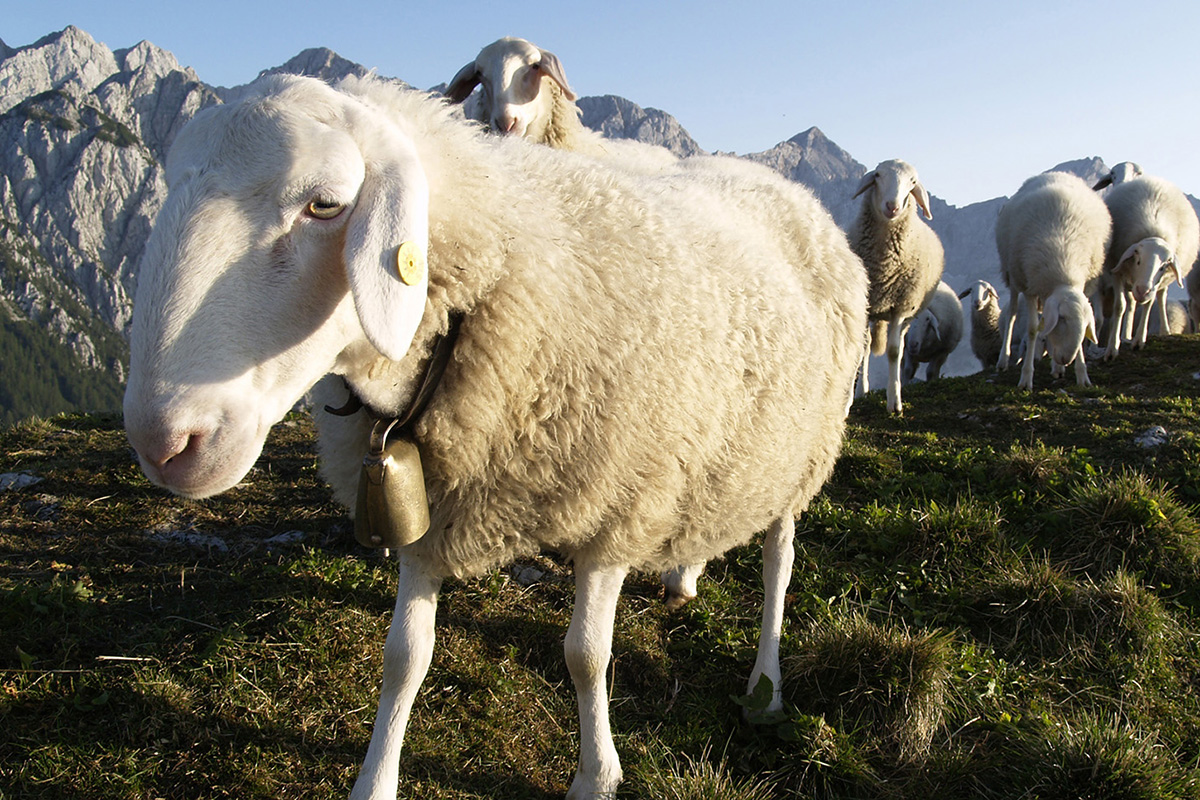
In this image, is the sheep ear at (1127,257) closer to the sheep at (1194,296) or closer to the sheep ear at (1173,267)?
A: the sheep ear at (1173,267)

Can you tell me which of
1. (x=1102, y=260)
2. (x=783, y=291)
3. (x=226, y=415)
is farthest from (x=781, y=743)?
(x=1102, y=260)

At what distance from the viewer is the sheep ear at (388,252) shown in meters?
1.33

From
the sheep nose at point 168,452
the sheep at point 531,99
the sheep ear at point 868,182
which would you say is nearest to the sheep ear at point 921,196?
the sheep ear at point 868,182

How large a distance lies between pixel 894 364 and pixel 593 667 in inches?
243

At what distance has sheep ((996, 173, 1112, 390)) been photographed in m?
7.90

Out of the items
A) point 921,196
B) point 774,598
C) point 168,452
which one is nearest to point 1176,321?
point 921,196

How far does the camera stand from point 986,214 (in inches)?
4171

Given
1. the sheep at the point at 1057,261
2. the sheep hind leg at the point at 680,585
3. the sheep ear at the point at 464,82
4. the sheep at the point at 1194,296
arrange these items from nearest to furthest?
the sheep hind leg at the point at 680,585, the sheep ear at the point at 464,82, the sheep at the point at 1057,261, the sheep at the point at 1194,296

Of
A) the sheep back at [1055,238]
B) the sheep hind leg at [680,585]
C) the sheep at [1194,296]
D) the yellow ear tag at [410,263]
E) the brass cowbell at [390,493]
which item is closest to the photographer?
the yellow ear tag at [410,263]

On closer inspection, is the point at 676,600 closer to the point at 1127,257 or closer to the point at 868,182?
the point at 868,182

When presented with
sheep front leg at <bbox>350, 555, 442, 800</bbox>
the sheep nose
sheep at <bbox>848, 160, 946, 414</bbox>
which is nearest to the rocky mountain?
sheep at <bbox>848, 160, 946, 414</bbox>

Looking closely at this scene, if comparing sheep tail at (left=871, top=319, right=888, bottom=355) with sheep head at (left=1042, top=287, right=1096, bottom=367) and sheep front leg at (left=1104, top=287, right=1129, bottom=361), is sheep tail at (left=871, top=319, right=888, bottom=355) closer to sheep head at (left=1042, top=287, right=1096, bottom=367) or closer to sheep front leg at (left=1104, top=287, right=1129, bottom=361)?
sheep head at (left=1042, top=287, right=1096, bottom=367)

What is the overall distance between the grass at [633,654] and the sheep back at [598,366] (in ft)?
2.46

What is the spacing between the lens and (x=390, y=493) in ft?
5.69
